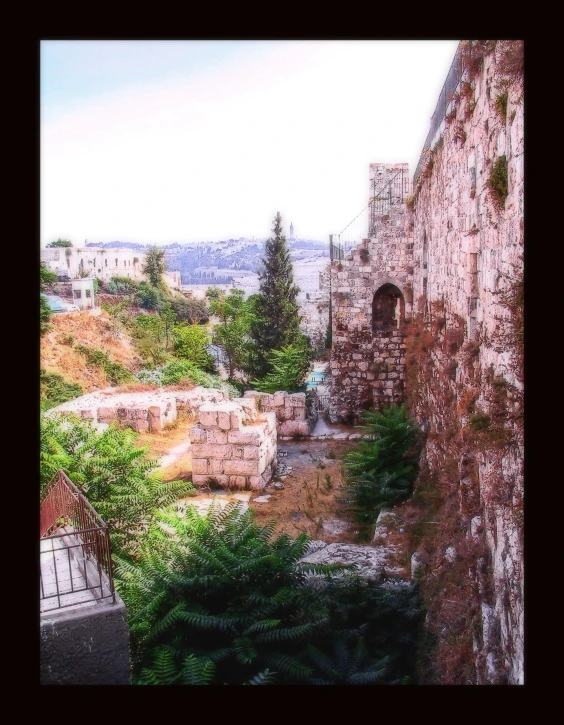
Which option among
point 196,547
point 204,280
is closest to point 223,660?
point 196,547

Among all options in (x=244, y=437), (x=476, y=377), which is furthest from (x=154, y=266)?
(x=476, y=377)

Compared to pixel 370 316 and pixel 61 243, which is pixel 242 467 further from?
pixel 61 243

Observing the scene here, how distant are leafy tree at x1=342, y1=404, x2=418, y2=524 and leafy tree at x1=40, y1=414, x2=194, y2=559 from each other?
263cm

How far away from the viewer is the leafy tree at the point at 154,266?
45.4 meters

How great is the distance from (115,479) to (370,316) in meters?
8.10

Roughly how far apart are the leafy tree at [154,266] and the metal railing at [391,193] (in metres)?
32.2

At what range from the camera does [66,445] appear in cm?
884

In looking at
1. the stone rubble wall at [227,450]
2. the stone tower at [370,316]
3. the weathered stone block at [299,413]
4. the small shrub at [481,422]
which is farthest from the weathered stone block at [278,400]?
the small shrub at [481,422]

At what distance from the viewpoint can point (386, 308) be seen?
14.9 metres

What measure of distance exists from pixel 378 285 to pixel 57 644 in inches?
442

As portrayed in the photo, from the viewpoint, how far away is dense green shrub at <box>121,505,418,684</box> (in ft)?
15.4

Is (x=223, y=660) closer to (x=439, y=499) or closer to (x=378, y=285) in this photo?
(x=439, y=499)

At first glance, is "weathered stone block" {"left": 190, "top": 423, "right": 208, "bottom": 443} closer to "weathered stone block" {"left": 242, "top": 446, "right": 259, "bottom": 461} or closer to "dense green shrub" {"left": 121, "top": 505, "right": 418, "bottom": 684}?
"weathered stone block" {"left": 242, "top": 446, "right": 259, "bottom": 461}

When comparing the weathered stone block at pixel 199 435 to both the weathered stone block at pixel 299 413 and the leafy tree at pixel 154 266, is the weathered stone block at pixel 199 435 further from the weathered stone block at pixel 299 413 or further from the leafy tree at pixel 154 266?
the leafy tree at pixel 154 266
